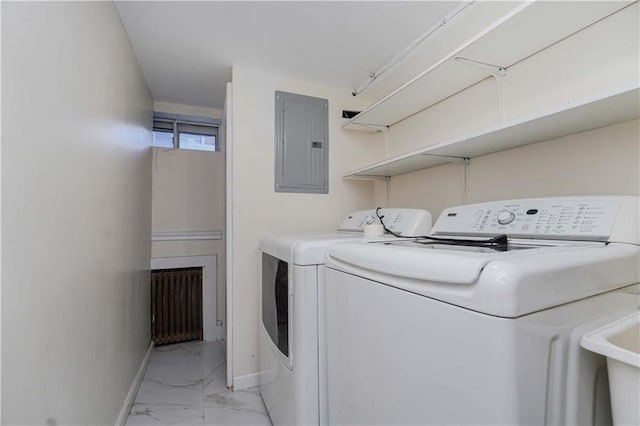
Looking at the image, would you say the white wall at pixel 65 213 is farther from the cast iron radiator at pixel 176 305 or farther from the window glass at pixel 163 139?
the window glass at pixel 163 139

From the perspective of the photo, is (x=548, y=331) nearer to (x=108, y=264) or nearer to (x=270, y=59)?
(x=108, y=264)

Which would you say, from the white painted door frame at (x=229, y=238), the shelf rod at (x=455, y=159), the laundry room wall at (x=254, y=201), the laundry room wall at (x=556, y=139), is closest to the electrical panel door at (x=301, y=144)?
the laundry room wall at (x=254, y=201)

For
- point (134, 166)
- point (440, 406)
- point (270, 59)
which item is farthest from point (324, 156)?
point (440, 406)

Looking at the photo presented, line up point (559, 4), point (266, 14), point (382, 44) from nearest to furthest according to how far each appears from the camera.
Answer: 1. point (559, 4)
2. point (266, 14)
3. point (382, 44)

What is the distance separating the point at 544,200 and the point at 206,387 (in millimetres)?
2239

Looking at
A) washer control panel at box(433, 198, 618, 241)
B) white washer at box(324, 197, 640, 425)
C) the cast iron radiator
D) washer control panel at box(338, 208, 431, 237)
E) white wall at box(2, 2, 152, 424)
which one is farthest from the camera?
the cast iron radiator

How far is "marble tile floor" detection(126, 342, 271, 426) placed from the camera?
168 cm

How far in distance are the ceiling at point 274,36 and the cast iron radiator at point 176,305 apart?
5.56 ft


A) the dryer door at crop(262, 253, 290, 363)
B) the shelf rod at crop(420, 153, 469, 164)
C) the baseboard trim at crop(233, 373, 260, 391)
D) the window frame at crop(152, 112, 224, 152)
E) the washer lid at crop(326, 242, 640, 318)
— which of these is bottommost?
the baseboard trim at crop(233, 373, 260, 391)

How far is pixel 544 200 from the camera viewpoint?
3.68ft

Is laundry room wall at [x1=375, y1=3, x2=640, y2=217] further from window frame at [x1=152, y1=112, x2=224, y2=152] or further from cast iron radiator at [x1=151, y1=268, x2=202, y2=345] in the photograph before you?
cast iron radiator at [x1=151, y1=268, x2=202, y2=345]

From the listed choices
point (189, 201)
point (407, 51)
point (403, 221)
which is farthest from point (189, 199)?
point (407, 51)

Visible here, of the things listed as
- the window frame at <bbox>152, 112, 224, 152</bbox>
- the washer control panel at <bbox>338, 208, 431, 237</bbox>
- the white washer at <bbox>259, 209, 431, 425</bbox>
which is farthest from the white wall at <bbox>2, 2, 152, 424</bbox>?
the washer control panel at <bbox>338, 208, 431, 237</bbox>

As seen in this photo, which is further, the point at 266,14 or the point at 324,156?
the point at 324,156
